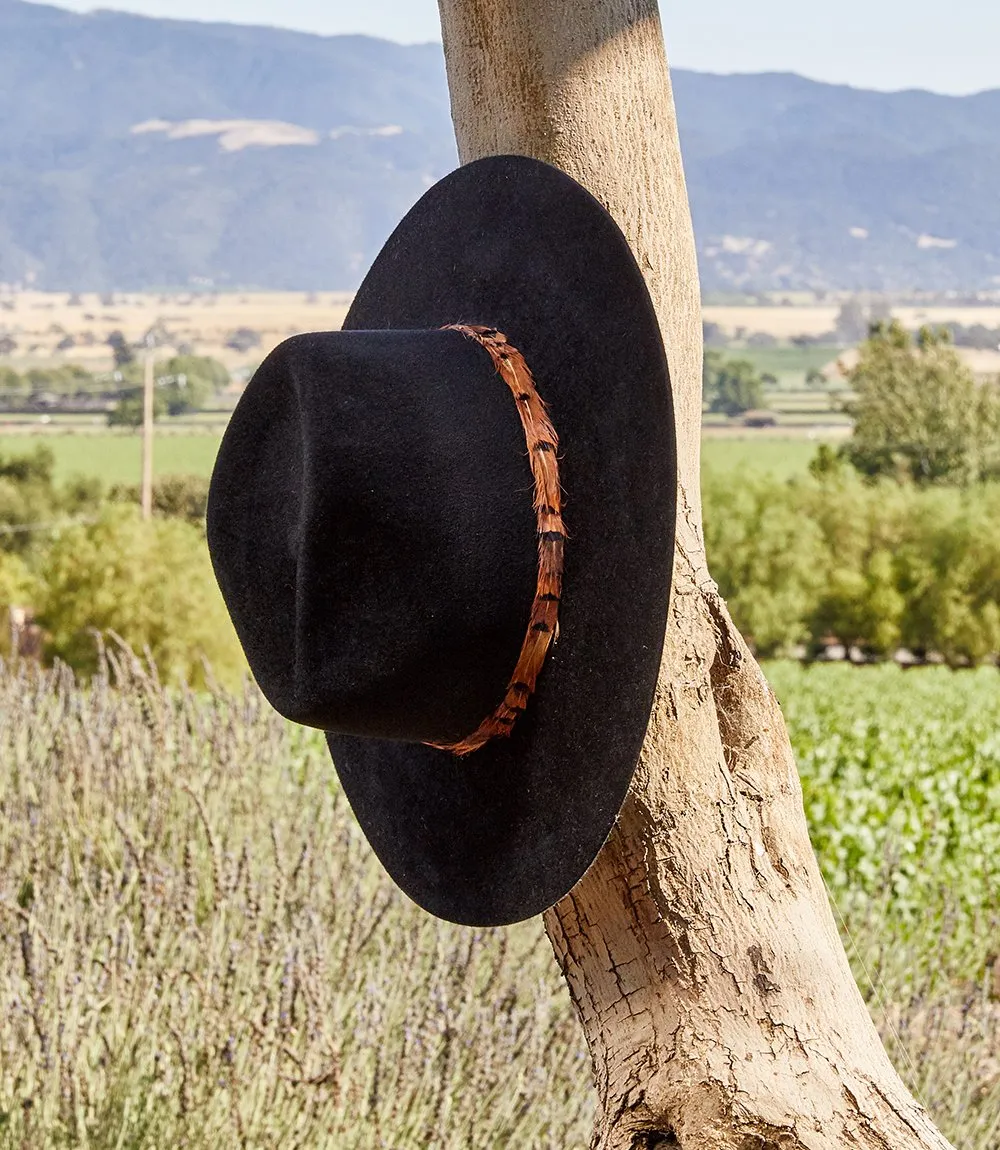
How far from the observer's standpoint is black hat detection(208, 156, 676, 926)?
3.57ft

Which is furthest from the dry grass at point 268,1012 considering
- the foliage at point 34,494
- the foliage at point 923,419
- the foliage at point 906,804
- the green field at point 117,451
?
the green field at point 117,451

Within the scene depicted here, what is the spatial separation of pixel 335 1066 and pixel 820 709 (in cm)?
709

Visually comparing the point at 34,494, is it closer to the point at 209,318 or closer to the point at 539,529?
the point at 539,529

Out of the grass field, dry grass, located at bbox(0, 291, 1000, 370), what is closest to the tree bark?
dry grass, located at bbox(0, 291, 1000, 370)

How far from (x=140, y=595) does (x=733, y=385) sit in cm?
7744

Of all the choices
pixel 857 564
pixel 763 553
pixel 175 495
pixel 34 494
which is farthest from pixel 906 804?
pixel 34 494

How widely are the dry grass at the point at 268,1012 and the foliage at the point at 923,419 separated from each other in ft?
148

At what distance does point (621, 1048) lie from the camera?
1338 millimetres

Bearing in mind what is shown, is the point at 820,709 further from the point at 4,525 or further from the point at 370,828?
the point at 4,525

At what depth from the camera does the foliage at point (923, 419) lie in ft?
159

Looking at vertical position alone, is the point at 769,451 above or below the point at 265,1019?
above

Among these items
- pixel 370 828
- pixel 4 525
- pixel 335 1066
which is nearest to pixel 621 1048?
pixel 370 828

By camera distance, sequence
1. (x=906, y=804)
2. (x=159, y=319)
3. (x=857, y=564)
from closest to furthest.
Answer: (x=906, y=804), (x=857, y=564), (x=159, y=319)

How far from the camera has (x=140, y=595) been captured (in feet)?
38.7
